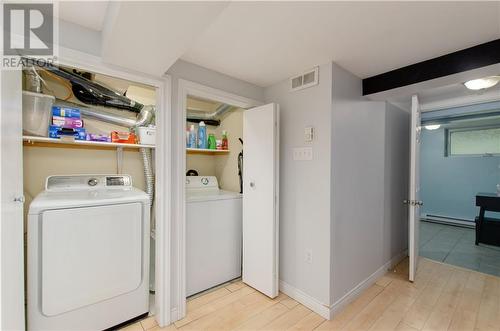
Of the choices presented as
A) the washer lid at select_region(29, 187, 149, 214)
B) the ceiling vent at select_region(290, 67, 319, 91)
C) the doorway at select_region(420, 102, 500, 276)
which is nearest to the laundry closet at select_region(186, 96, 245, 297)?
the washer lid at select_region(29, 187, 149, 214)

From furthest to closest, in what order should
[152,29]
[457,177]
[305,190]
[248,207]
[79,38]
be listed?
1. [457,177]
2. [248,207]
3. [305,190]
4. [79,38]
5. [152,29]

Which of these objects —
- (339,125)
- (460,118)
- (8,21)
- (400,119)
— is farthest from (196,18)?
(460,118)

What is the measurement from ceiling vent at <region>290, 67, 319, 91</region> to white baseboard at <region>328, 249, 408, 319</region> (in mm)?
1997

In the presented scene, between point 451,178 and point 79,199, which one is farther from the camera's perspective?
point 451,178

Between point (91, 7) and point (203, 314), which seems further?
point (203, 314)

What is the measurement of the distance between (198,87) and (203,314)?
2.03m

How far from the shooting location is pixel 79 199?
64.6 inches

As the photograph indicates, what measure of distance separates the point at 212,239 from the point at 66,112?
183 centimetres

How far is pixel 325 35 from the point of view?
1526mm

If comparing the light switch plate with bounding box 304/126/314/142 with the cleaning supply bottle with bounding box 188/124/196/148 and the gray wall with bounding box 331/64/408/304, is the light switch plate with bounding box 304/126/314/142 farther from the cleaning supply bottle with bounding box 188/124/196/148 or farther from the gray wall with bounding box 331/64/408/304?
the cleaning supply bottle with bounding box 188/124/196/148

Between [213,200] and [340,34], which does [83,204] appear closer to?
[213,200]

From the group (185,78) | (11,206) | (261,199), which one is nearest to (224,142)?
(261,199)

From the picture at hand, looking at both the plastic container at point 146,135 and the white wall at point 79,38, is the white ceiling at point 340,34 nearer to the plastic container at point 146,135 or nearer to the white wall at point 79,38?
the white wall at point 79,38

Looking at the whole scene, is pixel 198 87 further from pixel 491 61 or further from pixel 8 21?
pixel 491 61
